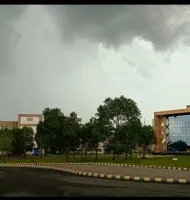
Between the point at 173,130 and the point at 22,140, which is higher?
the point at 173,130

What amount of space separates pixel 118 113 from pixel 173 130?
64834 millimetres

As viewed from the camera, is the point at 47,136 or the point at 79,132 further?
the point at 47,136

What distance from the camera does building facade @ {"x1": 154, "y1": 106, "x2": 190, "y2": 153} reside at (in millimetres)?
112644

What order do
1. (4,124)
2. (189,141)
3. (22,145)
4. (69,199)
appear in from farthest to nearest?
(4,124) → (189,141) → (22,145) → (69,199)

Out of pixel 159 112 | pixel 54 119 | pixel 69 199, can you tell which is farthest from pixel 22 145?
pixel 69 199

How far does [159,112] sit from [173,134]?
27.1 ft

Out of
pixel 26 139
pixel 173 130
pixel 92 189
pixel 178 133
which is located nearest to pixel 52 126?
pixel 26 139

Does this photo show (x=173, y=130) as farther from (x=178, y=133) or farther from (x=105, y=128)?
(x=105, y=128)

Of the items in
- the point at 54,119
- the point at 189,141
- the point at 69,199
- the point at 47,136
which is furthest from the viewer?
the point at 189,141

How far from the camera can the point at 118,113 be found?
5584 cm

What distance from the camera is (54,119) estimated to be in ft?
199

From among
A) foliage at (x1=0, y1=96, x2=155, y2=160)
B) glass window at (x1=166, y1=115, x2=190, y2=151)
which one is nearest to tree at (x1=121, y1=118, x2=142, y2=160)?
foliage at (x1=0, y1=96, x2=155, y2=160)

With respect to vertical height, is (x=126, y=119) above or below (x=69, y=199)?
above

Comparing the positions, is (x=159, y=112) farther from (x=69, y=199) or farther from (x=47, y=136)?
(x=69, y=199)
